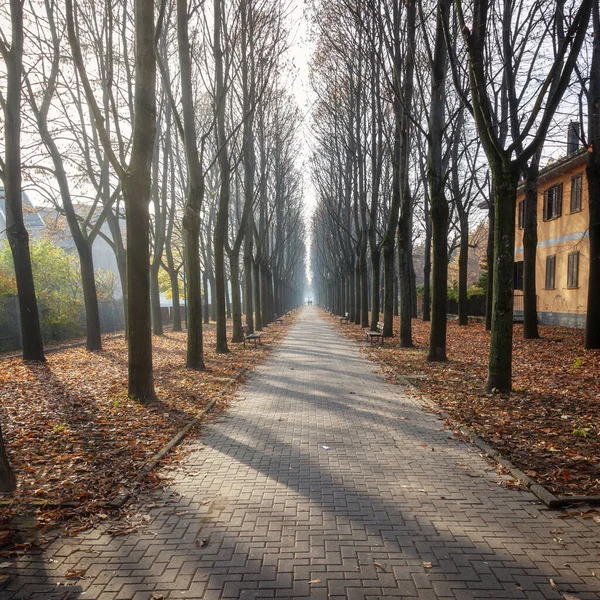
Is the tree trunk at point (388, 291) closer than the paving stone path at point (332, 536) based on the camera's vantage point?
No

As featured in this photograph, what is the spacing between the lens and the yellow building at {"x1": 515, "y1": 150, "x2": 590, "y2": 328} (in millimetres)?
20750

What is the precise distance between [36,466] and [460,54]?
14.1 meters

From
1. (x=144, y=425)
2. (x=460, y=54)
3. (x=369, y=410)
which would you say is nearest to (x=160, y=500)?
(x=144, y=425)

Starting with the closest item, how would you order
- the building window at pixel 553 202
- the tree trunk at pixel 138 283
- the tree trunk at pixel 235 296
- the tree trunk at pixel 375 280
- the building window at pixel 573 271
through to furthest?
1. the tree trunk at pixel 138 283
2. the tree trunk at pixel 235 296
3. the tree trunk at pixel 375 280
4. the building window at pixel 573 271
5. the building window at pixel 553 202

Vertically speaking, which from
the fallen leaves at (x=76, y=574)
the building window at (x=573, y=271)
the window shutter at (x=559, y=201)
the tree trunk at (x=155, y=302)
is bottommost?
the fallen leaves at (x=76, y=574)

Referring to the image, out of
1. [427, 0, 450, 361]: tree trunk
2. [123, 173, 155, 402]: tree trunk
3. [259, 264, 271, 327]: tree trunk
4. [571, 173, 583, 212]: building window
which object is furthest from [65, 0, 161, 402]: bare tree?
[571, 173, 583, 212]: building window

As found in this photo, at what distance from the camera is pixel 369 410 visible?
793 cm

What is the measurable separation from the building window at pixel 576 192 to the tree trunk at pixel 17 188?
21.4 metres

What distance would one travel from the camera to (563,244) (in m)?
22.7

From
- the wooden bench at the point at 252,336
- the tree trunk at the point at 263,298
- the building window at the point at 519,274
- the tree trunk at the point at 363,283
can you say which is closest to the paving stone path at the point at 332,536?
the wooden bench at the point at 252,336

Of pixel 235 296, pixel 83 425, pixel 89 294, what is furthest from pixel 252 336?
pixel 83 425

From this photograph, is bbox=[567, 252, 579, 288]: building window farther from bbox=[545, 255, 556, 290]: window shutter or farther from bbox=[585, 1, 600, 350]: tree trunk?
bbox=[585, 1, 600, 350]: tree trunk

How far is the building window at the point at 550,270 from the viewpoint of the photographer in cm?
2382

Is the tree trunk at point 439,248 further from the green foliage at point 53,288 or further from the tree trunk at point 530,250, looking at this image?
the green foliage at point 53,288
